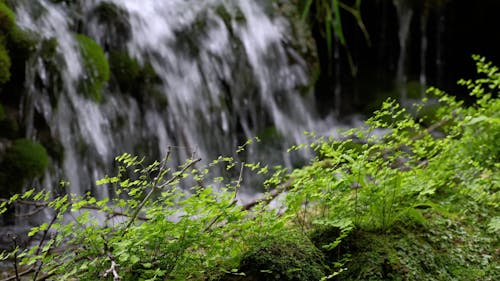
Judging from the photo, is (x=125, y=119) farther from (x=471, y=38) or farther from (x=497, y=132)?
(x=471, y=38)

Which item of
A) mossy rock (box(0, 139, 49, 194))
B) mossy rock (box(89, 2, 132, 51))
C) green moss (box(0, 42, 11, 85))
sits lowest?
mossy rock (box(0, 139, 49, 194))

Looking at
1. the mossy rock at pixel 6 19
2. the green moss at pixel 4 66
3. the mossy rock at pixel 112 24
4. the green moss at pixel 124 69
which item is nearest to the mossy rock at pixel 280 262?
the green moss at pixel 4 66

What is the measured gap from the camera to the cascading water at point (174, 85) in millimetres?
5355

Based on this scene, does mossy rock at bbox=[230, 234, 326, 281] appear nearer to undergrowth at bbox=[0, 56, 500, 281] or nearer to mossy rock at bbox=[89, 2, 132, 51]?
undergrowth at bbox=[0, 56, 500, 281]

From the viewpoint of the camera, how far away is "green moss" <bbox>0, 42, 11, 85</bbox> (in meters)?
4.66

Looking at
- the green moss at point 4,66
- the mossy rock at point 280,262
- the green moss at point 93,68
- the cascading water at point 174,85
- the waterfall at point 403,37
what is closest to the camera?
the mossy rock at point 280,262

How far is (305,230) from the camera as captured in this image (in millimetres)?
3125

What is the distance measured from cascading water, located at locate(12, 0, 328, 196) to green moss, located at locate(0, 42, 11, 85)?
0.29m

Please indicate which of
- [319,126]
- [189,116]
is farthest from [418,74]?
[189,116]

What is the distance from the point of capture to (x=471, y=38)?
1012cm

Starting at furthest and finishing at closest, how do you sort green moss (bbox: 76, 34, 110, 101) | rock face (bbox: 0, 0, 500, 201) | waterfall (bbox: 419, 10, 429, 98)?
1. waterfall (bbox: 419, 10, 429, 98)
2. green moss (bbox: 76, 34, 110, 101)
3. rock face (bbox: 0, 0, 500, 201)

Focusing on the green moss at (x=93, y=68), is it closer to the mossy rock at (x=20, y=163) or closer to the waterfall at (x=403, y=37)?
the mossy rock at (x=20, y=163)

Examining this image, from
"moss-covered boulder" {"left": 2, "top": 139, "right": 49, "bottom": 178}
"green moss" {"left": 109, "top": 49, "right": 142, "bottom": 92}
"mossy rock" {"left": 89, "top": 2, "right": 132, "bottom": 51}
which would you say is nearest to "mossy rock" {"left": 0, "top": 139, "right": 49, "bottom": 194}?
"moss-covered boulder" {"left": 2, "top": 139, "right": 49, "bottom": 178}

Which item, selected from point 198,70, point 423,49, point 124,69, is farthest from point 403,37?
point 124,69
